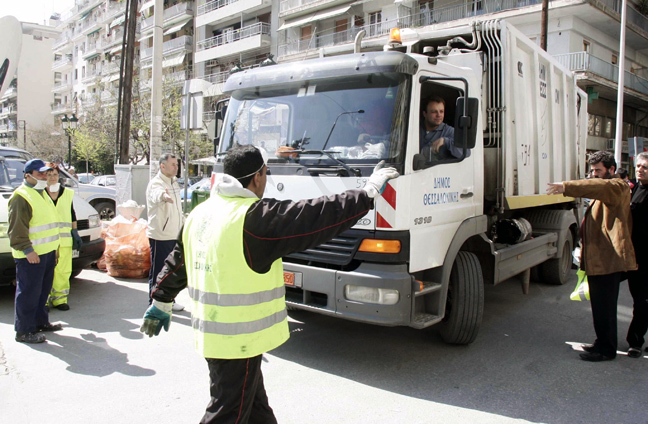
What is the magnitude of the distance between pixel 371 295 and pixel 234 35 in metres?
35.2

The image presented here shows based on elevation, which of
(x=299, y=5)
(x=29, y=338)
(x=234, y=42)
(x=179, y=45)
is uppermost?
(x=179, y=45)

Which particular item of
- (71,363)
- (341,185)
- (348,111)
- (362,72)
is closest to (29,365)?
(71,363)

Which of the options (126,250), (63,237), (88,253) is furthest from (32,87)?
(63,237)

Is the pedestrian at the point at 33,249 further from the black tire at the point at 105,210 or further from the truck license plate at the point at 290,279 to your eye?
the black tire at the point at 105,210

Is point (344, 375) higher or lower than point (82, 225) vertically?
lower

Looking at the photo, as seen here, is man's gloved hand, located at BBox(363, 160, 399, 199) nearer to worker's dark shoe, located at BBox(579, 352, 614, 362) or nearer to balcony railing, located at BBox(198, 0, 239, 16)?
worker's dark shoe, located at BBox(579, 352, 614, 362)

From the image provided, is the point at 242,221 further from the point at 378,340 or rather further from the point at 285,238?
the point at 378,340

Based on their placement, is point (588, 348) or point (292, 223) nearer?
point (292, 223)

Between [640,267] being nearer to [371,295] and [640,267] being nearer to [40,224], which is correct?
[371,295]

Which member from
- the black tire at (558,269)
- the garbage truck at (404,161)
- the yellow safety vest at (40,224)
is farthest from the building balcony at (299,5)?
the yellow safety vest at (40,224)

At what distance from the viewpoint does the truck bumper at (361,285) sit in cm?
379

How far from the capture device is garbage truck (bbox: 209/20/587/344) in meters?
3.87

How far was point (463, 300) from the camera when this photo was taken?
14.6 feet

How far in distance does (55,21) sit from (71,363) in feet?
297
